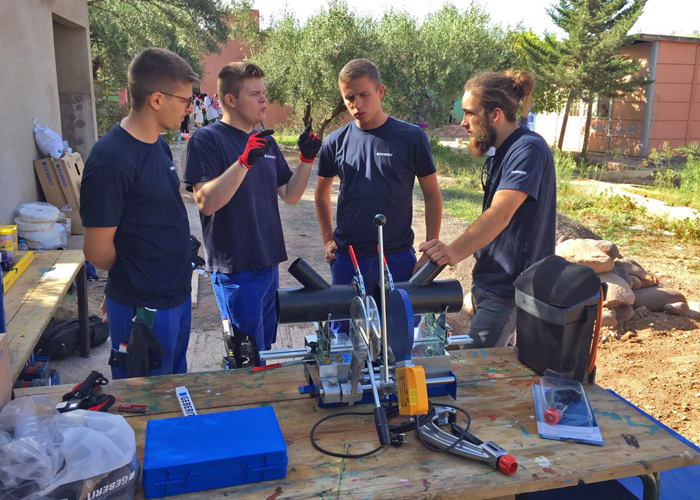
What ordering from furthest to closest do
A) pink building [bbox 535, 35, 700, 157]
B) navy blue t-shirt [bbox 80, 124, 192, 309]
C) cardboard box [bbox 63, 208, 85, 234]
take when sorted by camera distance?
1. pink building [bbox 535, 35, 700, 157]
2. cardboard box [bbox 63, 208, 85, 234]
3. navy blue t-shirt [bbox 80, 124, 192, 309]

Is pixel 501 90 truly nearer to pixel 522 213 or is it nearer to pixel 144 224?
pixel 522 213

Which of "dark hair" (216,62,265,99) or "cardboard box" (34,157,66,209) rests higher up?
"dark hair" (216,62,265,99)

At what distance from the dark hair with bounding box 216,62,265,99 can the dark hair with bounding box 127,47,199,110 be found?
0.60 metres

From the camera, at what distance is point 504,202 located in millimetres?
2529

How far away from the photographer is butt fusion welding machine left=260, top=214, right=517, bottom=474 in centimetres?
164

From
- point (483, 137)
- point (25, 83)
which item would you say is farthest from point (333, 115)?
point (483, 137)

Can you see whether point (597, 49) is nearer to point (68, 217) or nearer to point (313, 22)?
point (313, 22)

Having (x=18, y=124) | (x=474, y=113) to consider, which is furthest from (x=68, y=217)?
(x=474, y=113)

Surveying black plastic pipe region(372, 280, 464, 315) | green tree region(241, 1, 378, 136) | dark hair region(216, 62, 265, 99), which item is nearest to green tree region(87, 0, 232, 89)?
green tree region(241, 1, 378, 136)

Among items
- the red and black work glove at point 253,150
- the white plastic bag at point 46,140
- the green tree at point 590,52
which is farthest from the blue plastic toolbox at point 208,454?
the green tree at point 590,52

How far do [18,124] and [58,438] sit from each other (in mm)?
5398

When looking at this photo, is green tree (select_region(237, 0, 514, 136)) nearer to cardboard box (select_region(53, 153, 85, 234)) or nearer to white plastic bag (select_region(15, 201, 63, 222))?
cardboard box (select_region(53, 153, 85, 234))

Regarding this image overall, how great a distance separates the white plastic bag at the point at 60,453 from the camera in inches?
52.4

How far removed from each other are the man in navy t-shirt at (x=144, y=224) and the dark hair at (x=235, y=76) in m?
0.49
